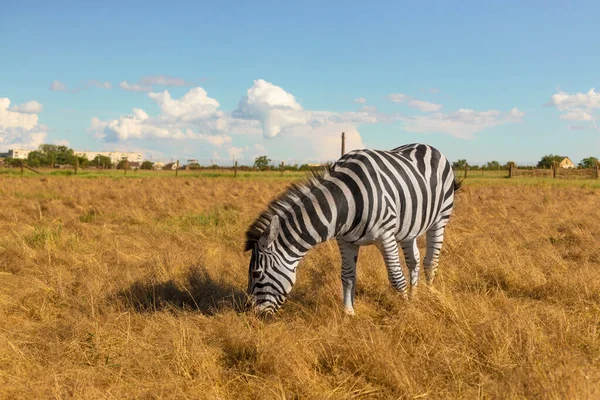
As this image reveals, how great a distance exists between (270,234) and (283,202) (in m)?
0.47

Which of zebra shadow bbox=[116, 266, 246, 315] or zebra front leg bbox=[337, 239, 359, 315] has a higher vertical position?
zebra front leg bbox=[337, 239, 359, 315]

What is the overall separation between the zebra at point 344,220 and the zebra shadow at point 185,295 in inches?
33.4

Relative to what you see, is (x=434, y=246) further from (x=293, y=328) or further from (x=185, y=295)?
(x=185, y=295)

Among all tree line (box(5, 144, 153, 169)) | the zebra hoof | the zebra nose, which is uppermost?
tree line (box(5, 144, 153, 169))

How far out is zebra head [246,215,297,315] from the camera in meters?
4.28

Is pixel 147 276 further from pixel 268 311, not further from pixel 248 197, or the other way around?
pixel 248 197

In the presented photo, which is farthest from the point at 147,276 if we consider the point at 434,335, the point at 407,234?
the point at 434,335

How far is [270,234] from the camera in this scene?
164 inches

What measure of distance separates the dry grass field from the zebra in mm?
378

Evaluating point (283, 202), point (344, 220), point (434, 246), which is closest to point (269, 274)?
point (283, 202)

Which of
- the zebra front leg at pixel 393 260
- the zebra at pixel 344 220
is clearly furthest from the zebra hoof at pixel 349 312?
the zebra front leg at pixel 393 260

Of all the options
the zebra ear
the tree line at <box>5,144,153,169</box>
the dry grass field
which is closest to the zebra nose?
the dry grass field

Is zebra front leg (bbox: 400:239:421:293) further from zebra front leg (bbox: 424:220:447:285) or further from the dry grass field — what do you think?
zebra front leg (bbox: 424:220:447:285)

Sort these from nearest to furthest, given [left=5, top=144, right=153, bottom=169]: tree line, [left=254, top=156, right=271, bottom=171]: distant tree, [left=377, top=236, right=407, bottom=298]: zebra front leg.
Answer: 1. [left=377, top=236, right=407, bottom=298]: zebra front leg
2. [left=254, top=156, right=271, bottom=171]: distant tree
3. [left=5, top=144, right=153, bottom=169]: tree line
